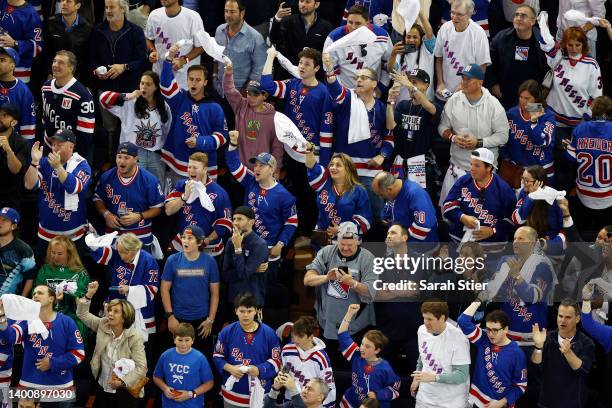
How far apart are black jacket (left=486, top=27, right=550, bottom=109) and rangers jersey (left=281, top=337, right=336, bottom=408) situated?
3.71 meters

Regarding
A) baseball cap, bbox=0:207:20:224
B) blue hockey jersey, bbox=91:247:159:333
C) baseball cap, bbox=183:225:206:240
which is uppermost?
baseball cap, bbox=0:207:20:224

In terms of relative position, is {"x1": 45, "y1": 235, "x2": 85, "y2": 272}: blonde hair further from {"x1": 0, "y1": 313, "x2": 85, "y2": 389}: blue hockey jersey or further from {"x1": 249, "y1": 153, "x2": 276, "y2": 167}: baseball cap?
{"x1": 249, "y1": 153, "x2": 276, "y2": 167}: baseball cap

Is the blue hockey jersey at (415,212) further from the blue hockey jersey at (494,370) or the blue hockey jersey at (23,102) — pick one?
the blue hockey jersey at (23,102)

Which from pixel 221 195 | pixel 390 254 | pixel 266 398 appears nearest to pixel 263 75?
pixel 221 195

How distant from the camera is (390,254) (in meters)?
12.7

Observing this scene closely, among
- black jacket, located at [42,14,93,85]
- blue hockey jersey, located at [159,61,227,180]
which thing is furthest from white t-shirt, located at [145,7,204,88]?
blue hockey jersey, located at [159,61,227,180]

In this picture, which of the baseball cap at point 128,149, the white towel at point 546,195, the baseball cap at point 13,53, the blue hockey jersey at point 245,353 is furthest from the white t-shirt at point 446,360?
the baseball cap at point 13,53

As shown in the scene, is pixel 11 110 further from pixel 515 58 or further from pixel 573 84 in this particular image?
pixel 573 84

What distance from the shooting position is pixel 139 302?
41.6 feet

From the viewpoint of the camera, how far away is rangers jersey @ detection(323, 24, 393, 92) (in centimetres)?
1434

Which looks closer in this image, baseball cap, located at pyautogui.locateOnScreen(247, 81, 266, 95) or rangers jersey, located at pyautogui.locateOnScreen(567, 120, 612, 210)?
rangers jersey, located at pyautogui.locateOnScreen(567, 120, 612, 210)

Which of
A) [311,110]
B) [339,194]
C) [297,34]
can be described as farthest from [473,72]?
[297,34]

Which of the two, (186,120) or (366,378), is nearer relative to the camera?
(366,378)

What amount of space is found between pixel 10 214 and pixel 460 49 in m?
4.42
